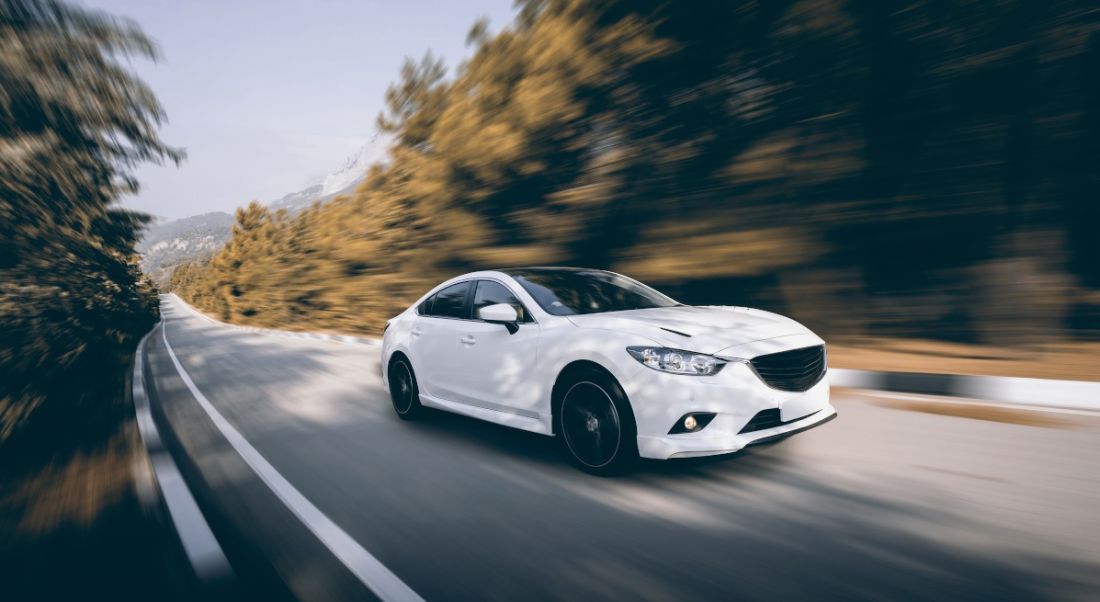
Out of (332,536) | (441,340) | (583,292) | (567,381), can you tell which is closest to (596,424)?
(567,381)

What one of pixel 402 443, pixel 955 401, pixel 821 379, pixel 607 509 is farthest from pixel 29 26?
pixel 955 401

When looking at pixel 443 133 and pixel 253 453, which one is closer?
pixel 253 453

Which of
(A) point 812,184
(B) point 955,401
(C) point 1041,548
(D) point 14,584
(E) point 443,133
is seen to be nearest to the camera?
(C) point 1041,548

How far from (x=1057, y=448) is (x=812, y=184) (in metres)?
4.38

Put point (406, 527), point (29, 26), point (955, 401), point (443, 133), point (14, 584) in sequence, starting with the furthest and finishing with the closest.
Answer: point (443, 133) < point (29, 26) < point (955, 401) < point (406, 527) < point (14, 584)

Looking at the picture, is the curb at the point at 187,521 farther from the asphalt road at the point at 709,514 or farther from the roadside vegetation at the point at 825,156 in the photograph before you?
the roadside vegetation at the point at 825,156

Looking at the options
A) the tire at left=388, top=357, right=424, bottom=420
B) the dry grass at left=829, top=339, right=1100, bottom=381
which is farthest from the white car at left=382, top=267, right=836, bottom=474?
the dry grass at left=829, top=339, right=1100, bottom=381

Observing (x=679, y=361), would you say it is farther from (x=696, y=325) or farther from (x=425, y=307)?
(x=425, y=307)

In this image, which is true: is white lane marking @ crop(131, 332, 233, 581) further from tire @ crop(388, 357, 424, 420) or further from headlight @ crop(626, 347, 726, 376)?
headlight @ crop(626, 347, 726, 376)

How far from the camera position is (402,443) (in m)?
5.35

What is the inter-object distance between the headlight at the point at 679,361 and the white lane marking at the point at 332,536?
1.79 metres

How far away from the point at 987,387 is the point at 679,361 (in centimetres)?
325

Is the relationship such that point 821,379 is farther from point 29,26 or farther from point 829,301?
point 29,26

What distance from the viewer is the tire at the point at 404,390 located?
5980 mm
